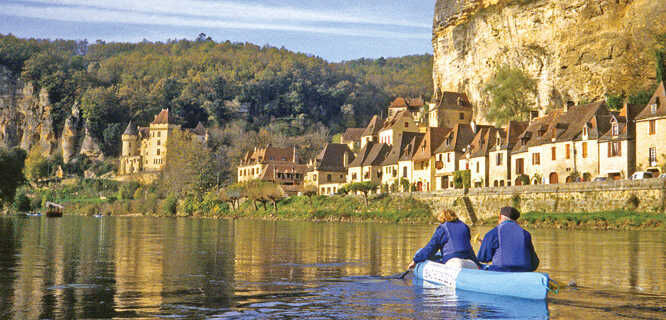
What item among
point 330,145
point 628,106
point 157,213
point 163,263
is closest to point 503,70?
point 330,145

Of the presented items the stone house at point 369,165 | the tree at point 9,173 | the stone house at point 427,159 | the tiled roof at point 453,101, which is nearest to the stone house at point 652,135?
the stone house at point 427,159

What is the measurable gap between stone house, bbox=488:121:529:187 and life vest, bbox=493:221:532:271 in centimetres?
5627

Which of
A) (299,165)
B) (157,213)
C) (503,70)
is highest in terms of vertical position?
(503,70)

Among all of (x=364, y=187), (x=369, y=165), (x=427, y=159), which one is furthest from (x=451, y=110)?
(x=364, y=187)

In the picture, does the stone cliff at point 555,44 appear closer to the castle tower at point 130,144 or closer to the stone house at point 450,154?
the stone house at point 450,154

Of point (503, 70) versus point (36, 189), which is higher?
point (503, 70)

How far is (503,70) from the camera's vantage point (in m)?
95.4

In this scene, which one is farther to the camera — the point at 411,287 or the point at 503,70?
the point at 503,70

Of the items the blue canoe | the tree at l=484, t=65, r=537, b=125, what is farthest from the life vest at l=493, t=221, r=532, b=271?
the tree at l=484, t=65, r=537, b=125

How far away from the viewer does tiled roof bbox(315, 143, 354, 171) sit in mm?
106812

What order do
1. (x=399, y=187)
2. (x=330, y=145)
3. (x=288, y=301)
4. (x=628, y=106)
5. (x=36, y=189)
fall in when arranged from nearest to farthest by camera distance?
(x=288, y=301), (x=628, y=106), (x=399, y=187), (x=330, y=145), (x=36, y=189)

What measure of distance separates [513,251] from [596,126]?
4857 cm

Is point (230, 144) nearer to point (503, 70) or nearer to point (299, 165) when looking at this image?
point (299, 165)

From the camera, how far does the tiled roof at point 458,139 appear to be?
82.2m
